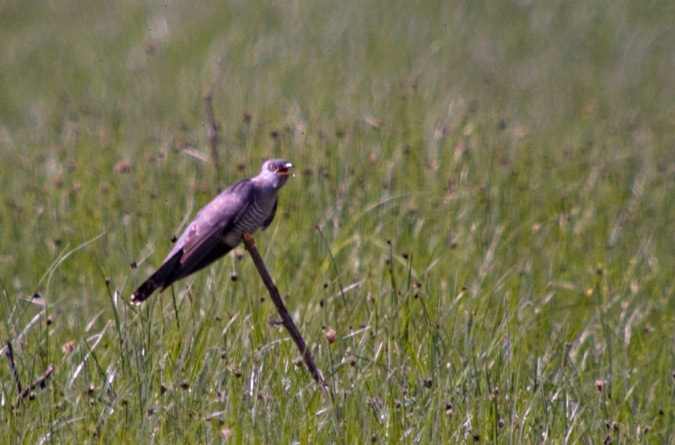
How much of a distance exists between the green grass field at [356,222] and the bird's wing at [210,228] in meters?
0.46

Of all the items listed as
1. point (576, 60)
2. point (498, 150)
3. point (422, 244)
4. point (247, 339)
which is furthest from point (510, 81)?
point (247, 339)

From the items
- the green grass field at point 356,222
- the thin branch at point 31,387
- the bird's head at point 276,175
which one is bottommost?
the green grass field at point 356,222

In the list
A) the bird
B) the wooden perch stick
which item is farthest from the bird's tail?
the wooden perch stick

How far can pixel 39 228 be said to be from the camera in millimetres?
5637

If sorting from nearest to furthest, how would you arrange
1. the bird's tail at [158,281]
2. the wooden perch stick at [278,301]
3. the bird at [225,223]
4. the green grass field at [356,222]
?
the wooden perch stick at [278,301] → the bird's tail at [158,281] → the bird at [225,223] → the green grass field at [356,222]

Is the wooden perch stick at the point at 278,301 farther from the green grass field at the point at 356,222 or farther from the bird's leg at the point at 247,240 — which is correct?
the green grass field at the point at 356,222

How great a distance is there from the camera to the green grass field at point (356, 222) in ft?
11.1

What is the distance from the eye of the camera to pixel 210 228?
3145mm

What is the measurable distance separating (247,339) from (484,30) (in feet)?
25.9

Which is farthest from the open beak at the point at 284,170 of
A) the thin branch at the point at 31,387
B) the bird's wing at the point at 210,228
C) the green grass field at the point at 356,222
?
the thin branch at the point at 31,387

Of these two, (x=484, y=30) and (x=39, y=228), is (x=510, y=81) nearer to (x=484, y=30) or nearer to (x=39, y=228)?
(x=484, y=30)

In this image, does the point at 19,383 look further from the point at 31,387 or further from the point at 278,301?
the point at 278,301

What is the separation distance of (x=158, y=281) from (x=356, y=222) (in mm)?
2540

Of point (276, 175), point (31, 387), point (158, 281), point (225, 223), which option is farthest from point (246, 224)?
point (31, 387)
